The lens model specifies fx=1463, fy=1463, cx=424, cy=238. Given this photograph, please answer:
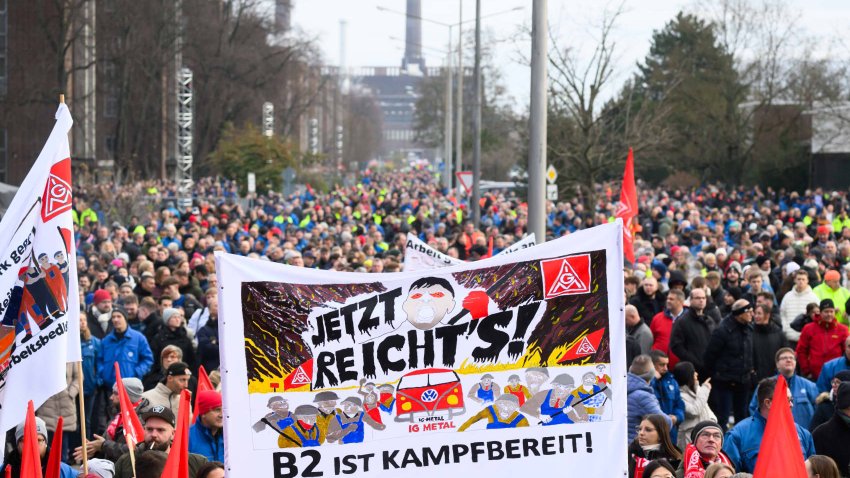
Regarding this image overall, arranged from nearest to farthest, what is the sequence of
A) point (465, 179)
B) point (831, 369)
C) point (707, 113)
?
point (831, 369) < point (465, 179) < point (707, 113)

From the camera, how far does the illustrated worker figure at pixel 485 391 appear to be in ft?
19.4

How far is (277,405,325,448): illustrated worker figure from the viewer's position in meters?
5.75

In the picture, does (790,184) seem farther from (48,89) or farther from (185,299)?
(185,299)

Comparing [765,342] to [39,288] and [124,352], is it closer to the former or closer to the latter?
[124,352]

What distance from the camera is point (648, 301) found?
1474 cm

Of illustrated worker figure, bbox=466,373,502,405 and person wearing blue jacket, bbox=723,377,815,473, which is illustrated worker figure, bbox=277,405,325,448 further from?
person wearing blue jacket, bbox=723,377,815,473

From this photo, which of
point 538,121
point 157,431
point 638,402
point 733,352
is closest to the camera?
point 157,431

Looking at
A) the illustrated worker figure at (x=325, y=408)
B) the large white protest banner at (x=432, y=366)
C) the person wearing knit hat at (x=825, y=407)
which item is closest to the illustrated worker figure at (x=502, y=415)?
the large white protest banner at (x=432, y=366)

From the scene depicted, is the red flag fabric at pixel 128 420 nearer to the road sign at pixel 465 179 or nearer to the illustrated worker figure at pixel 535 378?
the illustrated worker figure at pixel 535 378

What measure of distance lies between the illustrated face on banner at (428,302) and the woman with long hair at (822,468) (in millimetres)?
2234

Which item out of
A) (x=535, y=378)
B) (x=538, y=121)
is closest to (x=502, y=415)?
(x=535, y=378)

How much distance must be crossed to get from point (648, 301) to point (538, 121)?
2.13m

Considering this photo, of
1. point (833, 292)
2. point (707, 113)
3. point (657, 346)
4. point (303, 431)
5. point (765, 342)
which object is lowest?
point (657, 346)

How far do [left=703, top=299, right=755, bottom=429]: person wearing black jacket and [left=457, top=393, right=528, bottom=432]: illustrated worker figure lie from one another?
6.96m
